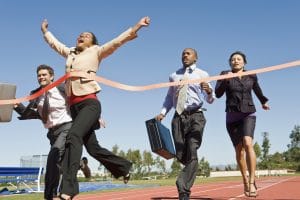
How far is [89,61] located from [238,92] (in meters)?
2.87

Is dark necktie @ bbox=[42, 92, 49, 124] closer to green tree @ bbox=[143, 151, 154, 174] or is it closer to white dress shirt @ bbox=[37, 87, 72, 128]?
white dress shirt @ bbox=[37, 87, 72, 128]

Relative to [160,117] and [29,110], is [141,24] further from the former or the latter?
[29,110]

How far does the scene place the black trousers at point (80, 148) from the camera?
4.56 m

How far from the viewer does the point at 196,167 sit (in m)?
6.15

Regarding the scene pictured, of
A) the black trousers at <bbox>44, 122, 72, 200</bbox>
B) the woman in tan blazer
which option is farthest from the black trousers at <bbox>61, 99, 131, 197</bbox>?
the black trousers at <bbox>44, 122, 72, 200</bbox>

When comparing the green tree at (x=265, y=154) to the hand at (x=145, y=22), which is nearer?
the hand at (x=145, y=22)

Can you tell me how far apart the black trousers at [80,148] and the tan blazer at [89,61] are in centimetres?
Answer: 14

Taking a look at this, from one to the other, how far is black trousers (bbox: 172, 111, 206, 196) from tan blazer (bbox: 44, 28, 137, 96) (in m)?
1.60

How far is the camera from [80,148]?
4719 mm

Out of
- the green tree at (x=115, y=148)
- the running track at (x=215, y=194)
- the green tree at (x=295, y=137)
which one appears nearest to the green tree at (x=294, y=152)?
the green tree at (x=295, y=137)

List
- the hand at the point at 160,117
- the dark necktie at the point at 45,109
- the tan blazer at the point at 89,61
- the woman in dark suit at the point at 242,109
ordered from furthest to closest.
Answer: the woman in dark suit at the point at 242,109
the hand at the point at 160,117
the dark necktie at the point at 45,109
the tan blazer at the point at 89,61

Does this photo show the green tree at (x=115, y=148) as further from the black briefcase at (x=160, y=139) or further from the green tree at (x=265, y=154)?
the black briefcase at (x=160, y=139)

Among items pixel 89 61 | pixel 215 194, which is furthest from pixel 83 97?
pixel 215 194

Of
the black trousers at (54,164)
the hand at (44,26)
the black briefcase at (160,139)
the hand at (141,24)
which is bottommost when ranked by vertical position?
the black trousers at (54,164)
